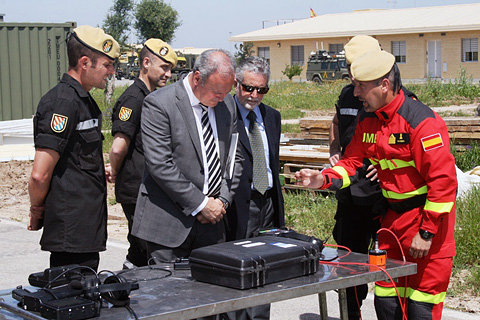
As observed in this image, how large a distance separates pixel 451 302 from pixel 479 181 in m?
2.99

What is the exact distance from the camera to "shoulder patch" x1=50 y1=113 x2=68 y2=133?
4.27 m

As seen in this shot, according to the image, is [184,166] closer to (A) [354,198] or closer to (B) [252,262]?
(B) [252,262]

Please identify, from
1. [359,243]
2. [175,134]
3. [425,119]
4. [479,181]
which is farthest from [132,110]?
[479,181]

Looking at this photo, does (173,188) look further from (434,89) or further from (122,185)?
(434,89)

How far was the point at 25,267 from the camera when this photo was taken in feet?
24.3

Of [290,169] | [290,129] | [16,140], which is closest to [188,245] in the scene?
[290,169]

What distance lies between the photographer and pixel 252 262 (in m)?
3.43

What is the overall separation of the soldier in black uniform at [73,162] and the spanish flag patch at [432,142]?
199 centimetres

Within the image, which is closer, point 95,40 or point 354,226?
point 95,40

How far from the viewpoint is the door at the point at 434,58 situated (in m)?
48.3

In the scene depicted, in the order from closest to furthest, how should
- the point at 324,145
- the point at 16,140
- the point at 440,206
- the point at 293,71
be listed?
1. the point at 440,206
2. the point at 324,145
3. the point at 16,140
4. the point at 293,71

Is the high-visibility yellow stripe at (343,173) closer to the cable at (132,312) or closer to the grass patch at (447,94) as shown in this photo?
the cable at (132,312)

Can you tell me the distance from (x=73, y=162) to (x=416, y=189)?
6.78ft

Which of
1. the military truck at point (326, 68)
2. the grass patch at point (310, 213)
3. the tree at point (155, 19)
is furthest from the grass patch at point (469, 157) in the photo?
the tree at point (155, 19)
